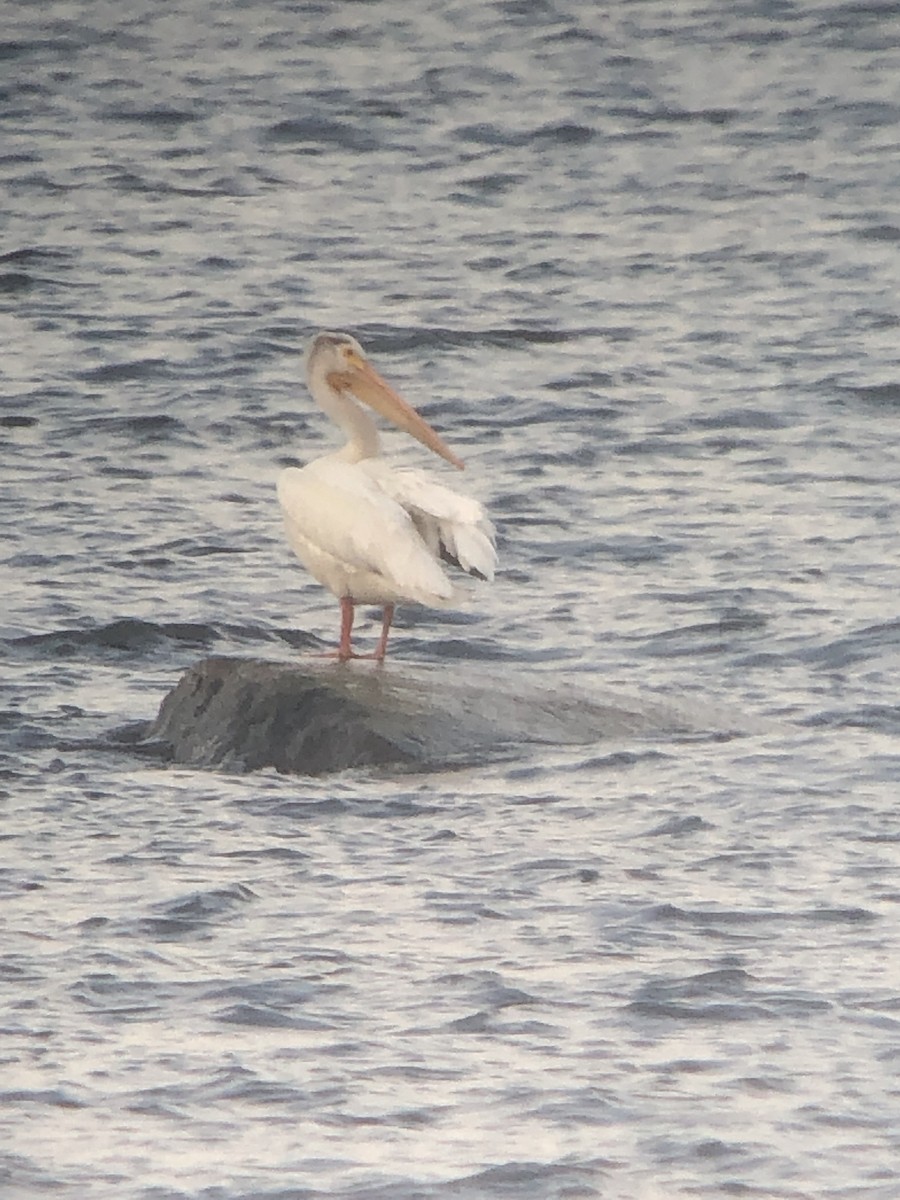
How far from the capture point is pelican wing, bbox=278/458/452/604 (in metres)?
8.52

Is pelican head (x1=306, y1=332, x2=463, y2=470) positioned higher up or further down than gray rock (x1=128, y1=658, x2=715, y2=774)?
higher up

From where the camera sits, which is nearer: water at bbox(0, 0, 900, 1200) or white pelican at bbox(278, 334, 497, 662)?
water at bbox(0, 0, 900, 1200)

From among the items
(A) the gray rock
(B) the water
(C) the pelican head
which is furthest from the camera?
(C) the pelican head

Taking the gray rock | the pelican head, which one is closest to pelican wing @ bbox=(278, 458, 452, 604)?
the gray rock

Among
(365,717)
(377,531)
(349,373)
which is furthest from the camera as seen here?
(349,373)

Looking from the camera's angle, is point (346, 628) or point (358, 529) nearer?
point (358, 529)

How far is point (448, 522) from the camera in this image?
862cm

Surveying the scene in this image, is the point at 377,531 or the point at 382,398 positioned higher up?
the point at 382,398

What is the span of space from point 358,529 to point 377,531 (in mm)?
78

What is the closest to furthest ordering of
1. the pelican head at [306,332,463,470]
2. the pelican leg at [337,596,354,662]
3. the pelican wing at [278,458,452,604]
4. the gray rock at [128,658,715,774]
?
the gray rock at [128,658,715,774], the pelican wing at [278,458,452,604], the pelican leg at [337,596,354,662], the pelican head at [306,332,463,470]

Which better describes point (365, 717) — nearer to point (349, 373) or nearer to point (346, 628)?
point (346, 628)

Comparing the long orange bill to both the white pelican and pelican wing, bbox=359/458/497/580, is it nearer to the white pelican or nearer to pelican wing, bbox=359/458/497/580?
the white pelican

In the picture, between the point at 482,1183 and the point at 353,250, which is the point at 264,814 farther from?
the point at 353,250

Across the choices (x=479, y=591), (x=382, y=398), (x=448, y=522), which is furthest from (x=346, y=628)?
(x=479, y=591)
